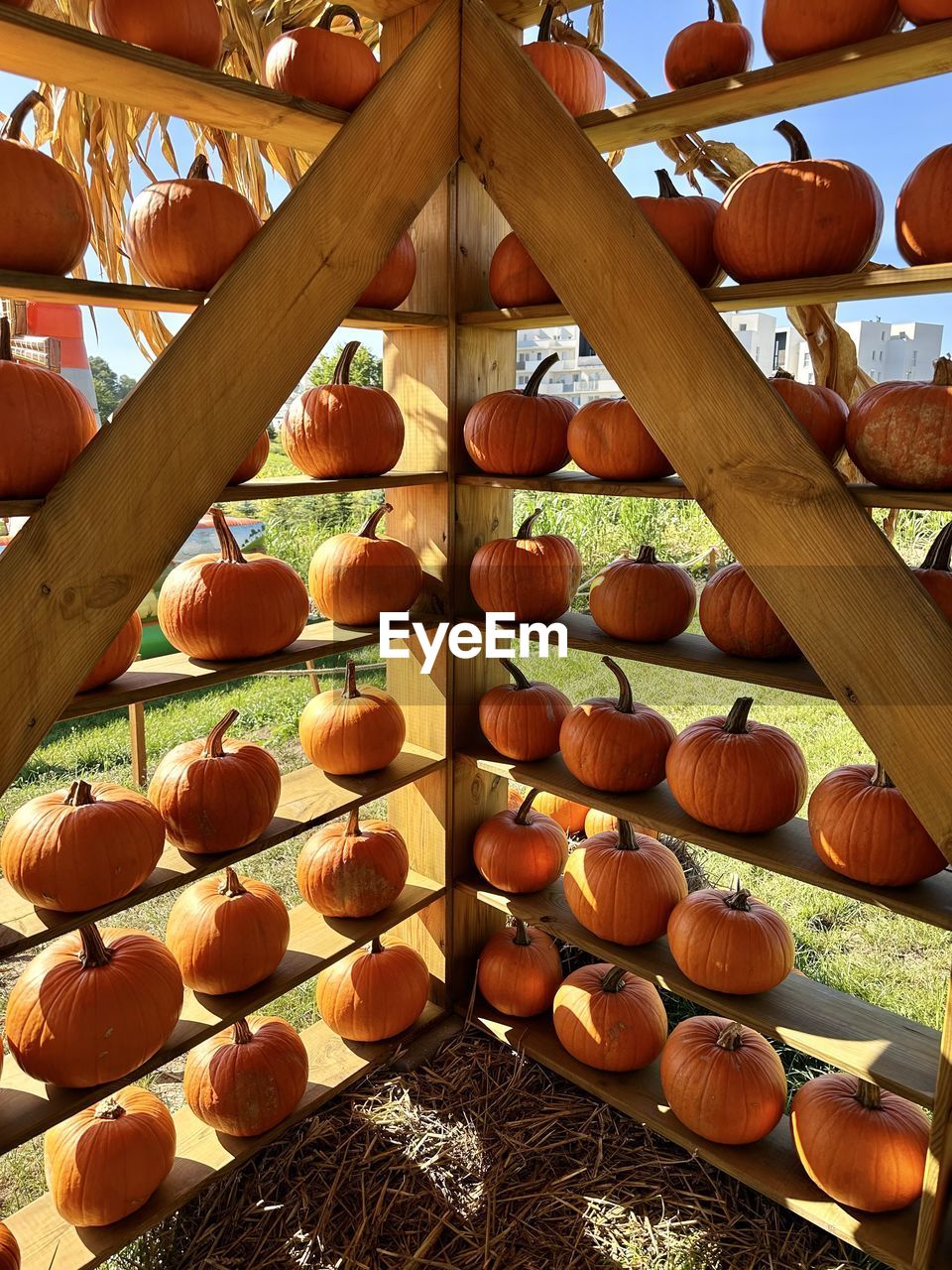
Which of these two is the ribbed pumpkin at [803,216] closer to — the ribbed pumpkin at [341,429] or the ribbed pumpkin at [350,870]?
the ribbed pumpkin at [341,429]

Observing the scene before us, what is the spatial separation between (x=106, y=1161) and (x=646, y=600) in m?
1.70

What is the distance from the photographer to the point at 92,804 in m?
1.75

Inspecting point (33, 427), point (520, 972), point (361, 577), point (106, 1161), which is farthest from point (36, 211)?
point (520, 972)

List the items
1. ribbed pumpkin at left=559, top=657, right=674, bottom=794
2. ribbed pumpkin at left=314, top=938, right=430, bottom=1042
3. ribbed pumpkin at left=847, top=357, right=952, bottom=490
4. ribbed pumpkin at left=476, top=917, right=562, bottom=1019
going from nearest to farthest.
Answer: ribbed pumpkin at left=847, top=357, right=952, bottom=490 < ribbed pumpkin at left=559, top=657, right=674, bottom=794 < ribbed pumpkin at left=314, top=938, right=430, bottom=1042 < ribbed pumpkin at left=476, top=917, right=562, bottom=1019

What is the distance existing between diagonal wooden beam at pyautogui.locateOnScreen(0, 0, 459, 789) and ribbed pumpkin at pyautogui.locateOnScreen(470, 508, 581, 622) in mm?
755

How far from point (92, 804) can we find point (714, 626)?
1372mm

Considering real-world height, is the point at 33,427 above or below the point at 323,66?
below

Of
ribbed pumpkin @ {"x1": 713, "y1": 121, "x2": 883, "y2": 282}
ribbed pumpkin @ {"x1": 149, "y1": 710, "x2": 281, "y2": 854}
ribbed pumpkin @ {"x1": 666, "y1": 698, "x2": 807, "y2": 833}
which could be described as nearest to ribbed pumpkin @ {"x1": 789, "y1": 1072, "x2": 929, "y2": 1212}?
ribbed pumpkin @ {"x1": 666, "y1": 698, "x2": 807, "y2": 833}

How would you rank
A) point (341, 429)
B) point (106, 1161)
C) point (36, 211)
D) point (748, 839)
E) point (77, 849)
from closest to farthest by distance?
1. point (36, 211)
2. point (77, 849)
3. point (106, 1161)
4. point (748, 839)
5. point (341, 429)

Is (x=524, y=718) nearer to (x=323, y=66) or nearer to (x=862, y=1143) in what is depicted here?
(x=862, y=1143)

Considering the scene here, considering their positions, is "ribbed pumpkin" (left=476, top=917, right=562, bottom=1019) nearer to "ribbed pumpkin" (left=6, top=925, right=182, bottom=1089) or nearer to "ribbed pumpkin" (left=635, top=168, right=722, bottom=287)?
"ribbed pumpkin" (left=6, top=925, right=182, bottom=1089)

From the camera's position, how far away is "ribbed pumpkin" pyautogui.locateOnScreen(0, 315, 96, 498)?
4.86 feet

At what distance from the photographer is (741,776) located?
1.96 metres

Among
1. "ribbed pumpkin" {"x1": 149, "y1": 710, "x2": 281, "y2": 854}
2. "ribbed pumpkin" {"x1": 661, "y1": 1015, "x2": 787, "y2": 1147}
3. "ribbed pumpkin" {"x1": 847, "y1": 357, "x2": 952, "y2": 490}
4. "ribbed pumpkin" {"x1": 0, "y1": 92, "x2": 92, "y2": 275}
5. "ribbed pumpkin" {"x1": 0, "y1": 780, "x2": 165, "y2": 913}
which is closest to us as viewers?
"ribbed pumpkin" {"x1": 0, "y1": 92, "x2": 92, "y2": 275}
